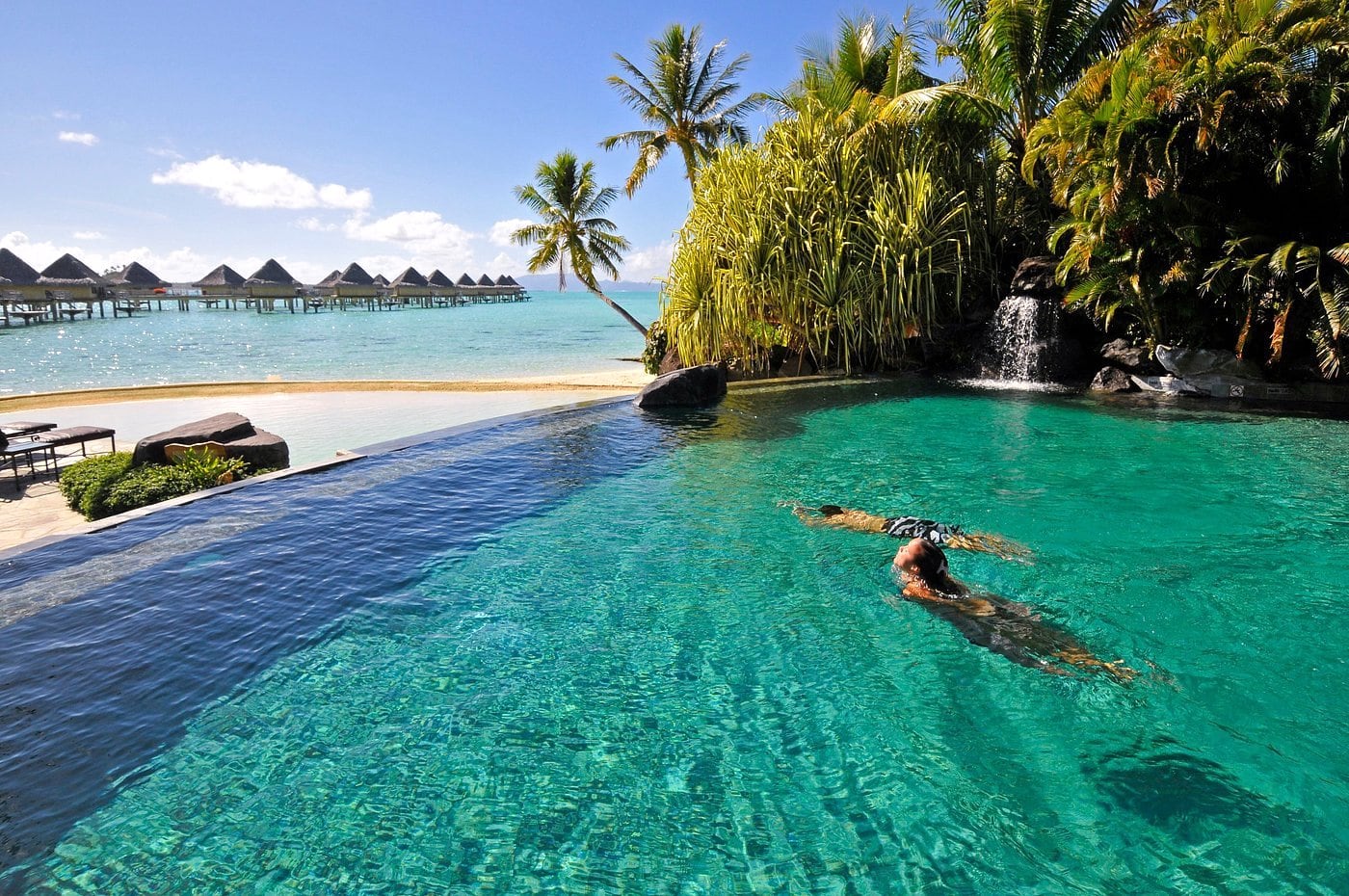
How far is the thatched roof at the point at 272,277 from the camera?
66.8m

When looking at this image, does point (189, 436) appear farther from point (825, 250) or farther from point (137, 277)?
point (137, 277)

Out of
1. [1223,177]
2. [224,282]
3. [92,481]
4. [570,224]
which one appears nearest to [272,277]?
[224,282]

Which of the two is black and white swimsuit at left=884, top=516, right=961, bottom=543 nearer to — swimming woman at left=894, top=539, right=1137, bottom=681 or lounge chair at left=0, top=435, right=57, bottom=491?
swimming woman at left=894, top=539, right=1137, bottom=681

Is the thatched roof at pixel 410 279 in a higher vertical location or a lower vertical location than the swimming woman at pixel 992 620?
higher

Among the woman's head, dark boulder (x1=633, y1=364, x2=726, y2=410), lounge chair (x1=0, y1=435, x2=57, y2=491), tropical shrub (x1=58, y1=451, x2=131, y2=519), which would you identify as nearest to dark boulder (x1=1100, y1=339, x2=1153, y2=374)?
dark boulder (x1=633, y1=364, x2=726, y2=410)

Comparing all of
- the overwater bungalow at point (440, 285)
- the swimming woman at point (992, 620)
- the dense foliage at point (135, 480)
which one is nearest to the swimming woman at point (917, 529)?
the swimming woman at point (992, 620)

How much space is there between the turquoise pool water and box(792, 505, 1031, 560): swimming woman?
2115 centimetres

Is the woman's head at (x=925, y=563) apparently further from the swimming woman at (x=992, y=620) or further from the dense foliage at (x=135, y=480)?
the dense foliage at (x=135, y=480)

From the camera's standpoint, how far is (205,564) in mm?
5984

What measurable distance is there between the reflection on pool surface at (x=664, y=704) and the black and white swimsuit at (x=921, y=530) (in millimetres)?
213

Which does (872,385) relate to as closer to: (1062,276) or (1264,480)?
(1062,276)

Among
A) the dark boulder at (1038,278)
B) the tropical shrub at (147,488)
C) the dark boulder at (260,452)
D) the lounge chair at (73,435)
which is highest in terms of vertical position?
the dark boulder at (1038,278)

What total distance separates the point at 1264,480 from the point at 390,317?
73156 mm

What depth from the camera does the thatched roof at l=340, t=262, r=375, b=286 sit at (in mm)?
76750
